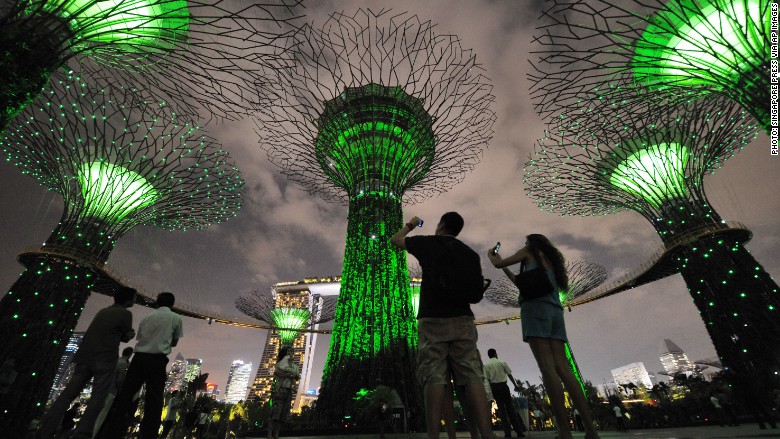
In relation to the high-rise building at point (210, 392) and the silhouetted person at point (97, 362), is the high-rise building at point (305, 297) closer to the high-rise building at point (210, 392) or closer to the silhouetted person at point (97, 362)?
the high-rise building at point (210, 392)

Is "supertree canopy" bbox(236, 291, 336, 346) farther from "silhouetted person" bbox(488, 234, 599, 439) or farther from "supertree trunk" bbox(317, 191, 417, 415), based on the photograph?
"silhouetted person" bbox(488, 234, 599, 439)

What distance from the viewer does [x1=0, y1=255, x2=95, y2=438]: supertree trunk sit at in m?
11.1

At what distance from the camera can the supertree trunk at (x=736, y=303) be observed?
1226cm

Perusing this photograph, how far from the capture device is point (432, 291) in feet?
8.33

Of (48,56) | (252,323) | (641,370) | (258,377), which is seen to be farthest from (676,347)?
(48,56)

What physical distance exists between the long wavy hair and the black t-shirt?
1.16 m

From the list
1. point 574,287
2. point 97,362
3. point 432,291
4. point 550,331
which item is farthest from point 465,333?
point 574,287

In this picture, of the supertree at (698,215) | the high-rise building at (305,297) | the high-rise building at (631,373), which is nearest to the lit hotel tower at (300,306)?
the high-rise building at (305,297)

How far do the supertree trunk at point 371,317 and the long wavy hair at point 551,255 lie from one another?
8.74 metres

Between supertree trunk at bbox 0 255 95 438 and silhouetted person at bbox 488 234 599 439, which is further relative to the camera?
supertree trunk at bbox 0 255 95 438

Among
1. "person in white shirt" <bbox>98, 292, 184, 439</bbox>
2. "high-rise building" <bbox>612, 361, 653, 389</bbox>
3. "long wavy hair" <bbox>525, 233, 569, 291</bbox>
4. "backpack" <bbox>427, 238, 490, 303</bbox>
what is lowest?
"person in white shirt" <bbox>98, 292, 184, 439</bbox>

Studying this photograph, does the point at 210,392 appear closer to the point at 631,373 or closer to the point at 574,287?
the point at 574,287

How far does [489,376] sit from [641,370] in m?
230

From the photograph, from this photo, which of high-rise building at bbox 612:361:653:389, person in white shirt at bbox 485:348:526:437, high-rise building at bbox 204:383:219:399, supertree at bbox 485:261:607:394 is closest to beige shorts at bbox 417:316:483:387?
person in white shirt at bbox 485:348:526:437
